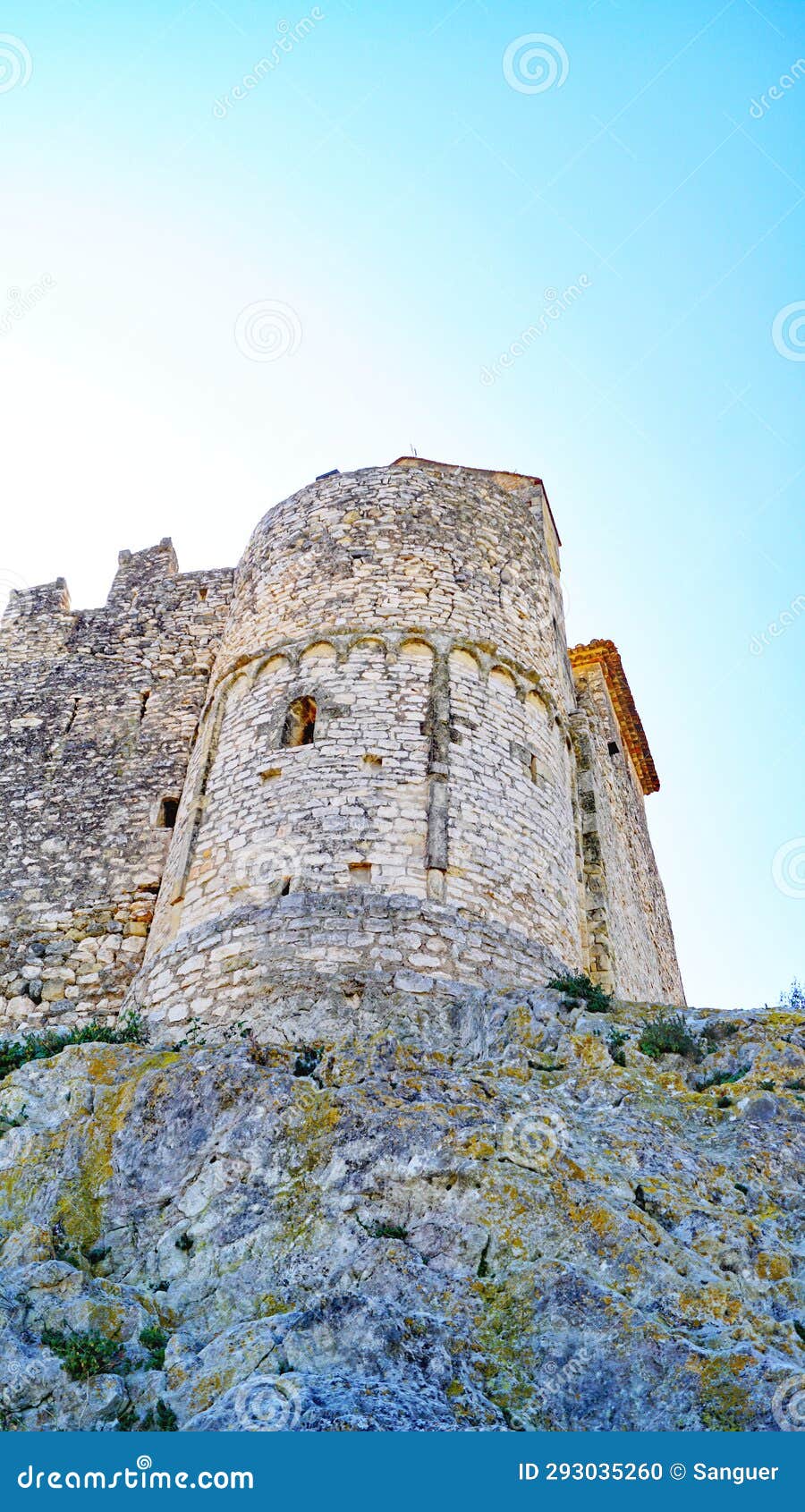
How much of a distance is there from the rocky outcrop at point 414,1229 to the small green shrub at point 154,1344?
0.02 m

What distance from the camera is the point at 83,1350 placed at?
5.44 meters

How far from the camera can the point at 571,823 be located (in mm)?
11711

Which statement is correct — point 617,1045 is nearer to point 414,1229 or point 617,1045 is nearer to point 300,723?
point 414,1229

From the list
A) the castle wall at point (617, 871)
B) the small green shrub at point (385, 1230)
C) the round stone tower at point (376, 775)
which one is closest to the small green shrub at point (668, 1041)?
the round stone tower at point (376, 775)

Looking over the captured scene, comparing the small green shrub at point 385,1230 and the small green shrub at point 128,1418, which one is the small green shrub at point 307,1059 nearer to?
the small green shrub at point 385,1230

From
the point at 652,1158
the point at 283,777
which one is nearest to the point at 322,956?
the point at 283,777

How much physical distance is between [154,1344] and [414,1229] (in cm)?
144

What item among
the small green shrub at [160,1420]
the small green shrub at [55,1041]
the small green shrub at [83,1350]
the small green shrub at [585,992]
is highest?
the small green shrub at [585,992]

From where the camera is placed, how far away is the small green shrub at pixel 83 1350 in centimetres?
533

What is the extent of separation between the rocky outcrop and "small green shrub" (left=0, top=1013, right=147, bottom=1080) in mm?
528

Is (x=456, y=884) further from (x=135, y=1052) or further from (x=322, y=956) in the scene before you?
(x=135, y=1052)

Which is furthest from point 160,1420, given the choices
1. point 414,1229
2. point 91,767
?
point 91,767

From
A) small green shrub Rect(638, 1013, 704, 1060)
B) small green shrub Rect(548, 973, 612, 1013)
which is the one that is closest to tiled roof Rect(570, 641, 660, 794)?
small green shrub Rect(548, 973, 612, 1013)

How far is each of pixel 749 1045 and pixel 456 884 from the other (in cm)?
265
